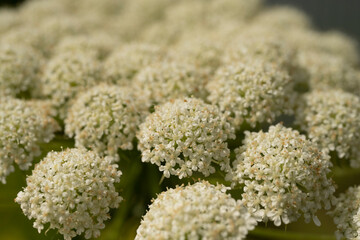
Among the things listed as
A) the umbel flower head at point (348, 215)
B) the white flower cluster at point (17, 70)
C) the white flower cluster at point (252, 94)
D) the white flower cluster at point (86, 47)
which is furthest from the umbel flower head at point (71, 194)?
the white flower cluster at point (86, 47)

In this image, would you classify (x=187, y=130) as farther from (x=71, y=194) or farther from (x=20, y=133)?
(x=20, y=133)

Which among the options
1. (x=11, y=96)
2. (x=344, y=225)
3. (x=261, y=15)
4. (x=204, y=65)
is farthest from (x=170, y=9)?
(x=344, y=225)

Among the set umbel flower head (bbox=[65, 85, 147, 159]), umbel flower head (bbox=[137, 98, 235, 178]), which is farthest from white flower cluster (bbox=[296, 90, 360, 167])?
umbel flower head (bbox=[65, 85, 147, 159])

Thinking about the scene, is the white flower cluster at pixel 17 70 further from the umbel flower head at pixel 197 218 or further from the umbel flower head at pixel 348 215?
the umbel flower head at pixel 348 215

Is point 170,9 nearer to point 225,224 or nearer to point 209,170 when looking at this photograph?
point 209,170

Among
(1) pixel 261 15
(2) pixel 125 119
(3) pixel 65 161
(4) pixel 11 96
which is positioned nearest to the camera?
(3) pixel 65 161

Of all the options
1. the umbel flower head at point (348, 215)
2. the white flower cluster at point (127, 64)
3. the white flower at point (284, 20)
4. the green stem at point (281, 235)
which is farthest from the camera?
the white flower at point (284, 20)
